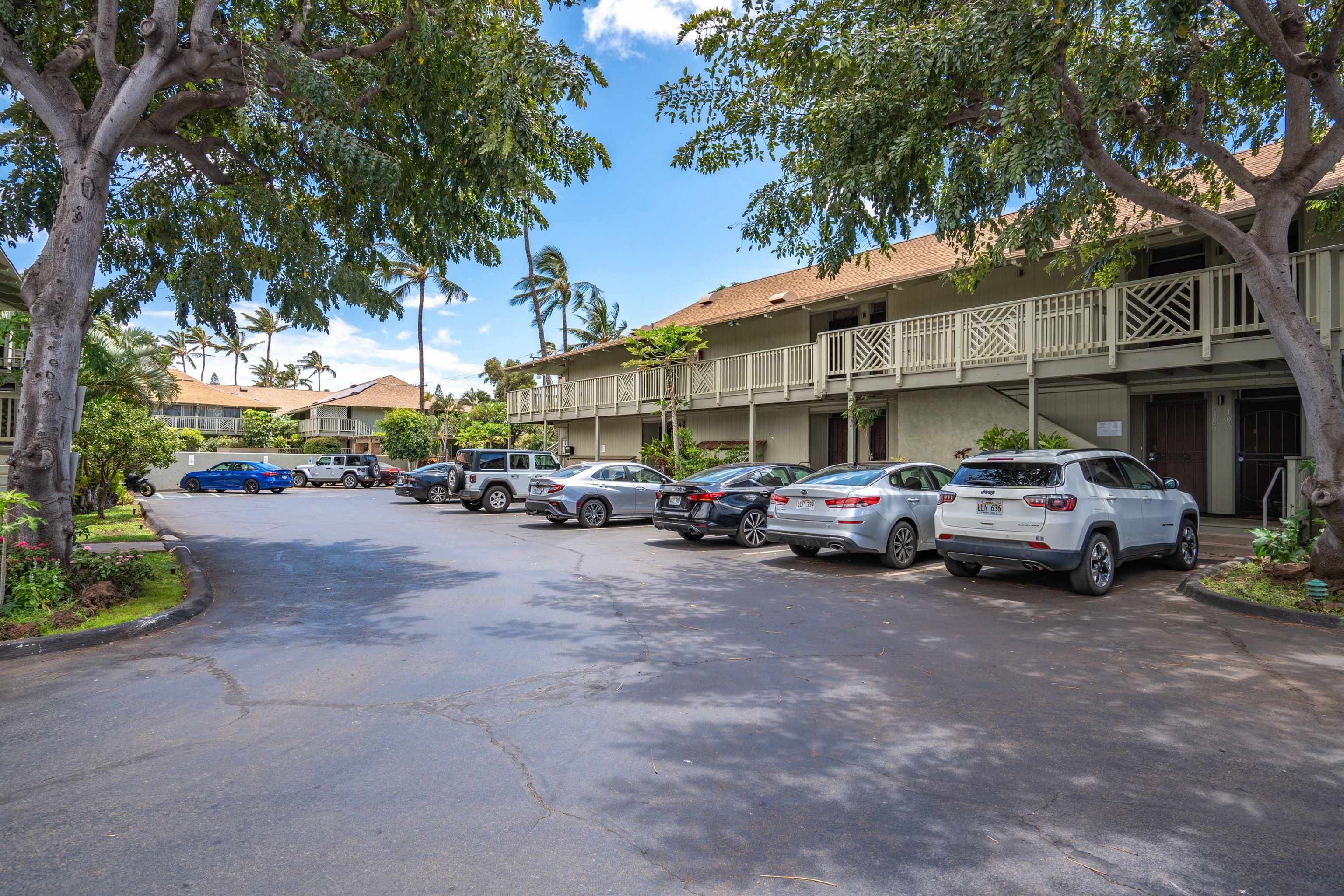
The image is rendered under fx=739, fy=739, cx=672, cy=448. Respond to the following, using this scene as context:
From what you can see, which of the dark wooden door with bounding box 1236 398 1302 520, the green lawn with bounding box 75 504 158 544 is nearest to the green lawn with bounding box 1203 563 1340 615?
the dark wooden door with bounding box 1236 398 1302 520

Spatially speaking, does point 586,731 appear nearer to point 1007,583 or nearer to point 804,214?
point 1007,583

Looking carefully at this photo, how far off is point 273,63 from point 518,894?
33.3 ft

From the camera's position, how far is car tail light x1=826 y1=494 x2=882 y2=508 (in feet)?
33.5

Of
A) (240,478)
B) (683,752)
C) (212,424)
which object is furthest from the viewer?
(212,424)

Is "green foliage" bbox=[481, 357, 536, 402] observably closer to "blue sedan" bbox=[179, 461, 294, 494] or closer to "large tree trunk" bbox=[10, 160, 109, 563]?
"blue sedan" bbox=[179, 461, 294, 494]

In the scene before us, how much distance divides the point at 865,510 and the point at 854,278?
11971mm

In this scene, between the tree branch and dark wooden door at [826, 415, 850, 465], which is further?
dark wooden door at [826, 415, 850, 465]

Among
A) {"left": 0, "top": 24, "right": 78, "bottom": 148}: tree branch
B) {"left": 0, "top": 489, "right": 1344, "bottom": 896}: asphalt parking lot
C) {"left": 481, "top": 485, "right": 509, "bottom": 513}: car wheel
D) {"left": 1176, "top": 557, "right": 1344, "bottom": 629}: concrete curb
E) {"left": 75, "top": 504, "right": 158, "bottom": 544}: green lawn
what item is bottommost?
{"left": 0, "top": 489, "right": 1344, "bottom": 896}: asphalt parking lot

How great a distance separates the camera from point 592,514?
1664cm

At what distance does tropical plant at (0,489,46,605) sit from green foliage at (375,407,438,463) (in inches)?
1347

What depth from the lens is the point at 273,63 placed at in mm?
9227

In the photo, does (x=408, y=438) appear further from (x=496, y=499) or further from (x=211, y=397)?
(x=211, y=397)

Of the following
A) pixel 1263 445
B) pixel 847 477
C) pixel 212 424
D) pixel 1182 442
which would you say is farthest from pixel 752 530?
pixel 212 424

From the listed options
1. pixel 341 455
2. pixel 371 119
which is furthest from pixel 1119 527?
pixel 341 455
